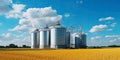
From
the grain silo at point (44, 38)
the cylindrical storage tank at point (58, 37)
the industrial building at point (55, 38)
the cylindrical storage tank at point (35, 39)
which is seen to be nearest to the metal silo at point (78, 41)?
the industrial building at point (55, 38)

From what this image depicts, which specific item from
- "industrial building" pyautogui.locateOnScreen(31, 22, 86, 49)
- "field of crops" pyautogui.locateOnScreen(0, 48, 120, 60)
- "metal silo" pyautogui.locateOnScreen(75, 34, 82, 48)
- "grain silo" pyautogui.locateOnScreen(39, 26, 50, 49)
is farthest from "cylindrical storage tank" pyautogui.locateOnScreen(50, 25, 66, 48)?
"field of crops" pyautogui.locateOnScreen(0, 48, 120, 60)

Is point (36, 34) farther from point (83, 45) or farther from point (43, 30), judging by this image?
point (83, 45)

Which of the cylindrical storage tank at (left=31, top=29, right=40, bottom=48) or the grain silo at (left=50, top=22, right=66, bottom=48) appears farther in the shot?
the cylindrical storage tank at (left=31, top=29, right=40, bottom=48)

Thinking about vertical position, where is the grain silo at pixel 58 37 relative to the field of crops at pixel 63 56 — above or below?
above

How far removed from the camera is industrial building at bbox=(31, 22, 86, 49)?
437 ft

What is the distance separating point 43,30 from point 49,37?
6.72 meters

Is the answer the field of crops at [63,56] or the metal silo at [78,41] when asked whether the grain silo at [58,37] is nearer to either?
the metal silo at [78,41]

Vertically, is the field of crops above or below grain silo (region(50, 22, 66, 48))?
below

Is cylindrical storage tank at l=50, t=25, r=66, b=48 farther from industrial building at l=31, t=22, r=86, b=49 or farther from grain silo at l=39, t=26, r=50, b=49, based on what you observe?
grain silo at l=39, t=26, r=50, b=49

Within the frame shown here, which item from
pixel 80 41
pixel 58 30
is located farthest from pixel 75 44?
pixel 58 30

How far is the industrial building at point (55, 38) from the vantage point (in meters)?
133

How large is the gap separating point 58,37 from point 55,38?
6.06ft

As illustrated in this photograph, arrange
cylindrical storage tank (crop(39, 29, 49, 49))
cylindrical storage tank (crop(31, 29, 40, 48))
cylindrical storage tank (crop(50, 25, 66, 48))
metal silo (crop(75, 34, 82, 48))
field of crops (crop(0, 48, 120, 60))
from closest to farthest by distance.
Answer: field of crops (crop(0, 48, 120, 60)) < cylindrical storage tank (crop(50, 25, 66, 48)) < cylindrical storage tank (crop(39, 29, 49, 49)) < metal silo (crop(75, 34, 82, 48)) < cylindrical storage tank (crop(31, 29, 40, 48))

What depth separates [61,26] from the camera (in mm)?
134875
